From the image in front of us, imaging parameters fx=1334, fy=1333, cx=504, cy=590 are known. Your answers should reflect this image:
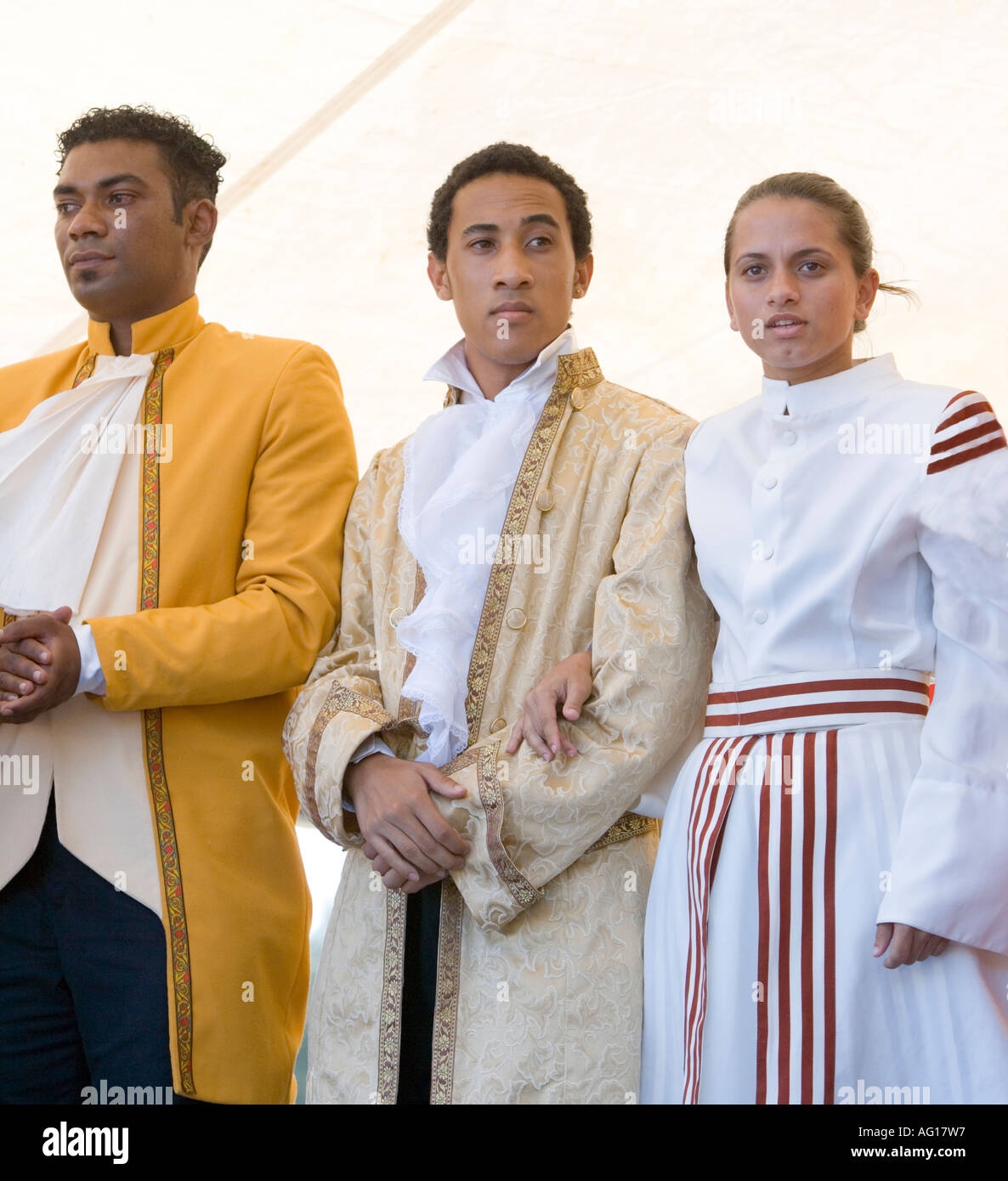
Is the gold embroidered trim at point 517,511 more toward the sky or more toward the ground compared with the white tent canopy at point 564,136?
more toward the ground

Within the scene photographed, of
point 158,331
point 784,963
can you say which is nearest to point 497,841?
point 784,963

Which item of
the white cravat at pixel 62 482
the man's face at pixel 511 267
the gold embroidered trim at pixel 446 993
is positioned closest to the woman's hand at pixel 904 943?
the gold embroidered trim at pixel 446 993

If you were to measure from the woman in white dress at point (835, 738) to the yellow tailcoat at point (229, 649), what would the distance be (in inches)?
20.9

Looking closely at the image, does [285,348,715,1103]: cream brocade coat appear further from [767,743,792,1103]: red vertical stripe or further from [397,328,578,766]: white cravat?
[767,743,792,1103]: red vertical stripe

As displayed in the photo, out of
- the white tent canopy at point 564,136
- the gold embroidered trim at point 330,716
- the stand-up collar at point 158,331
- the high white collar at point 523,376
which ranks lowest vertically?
the gold embroidered trim at point 330,716

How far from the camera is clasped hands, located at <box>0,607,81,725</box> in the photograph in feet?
6.53

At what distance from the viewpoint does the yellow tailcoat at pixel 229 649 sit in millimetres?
2041

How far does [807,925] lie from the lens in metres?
1.73

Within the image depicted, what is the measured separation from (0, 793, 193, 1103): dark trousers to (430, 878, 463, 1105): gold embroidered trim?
0.40m

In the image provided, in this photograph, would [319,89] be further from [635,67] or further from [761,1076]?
[761,1076]

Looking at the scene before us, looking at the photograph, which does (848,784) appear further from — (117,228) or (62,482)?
(117,228)

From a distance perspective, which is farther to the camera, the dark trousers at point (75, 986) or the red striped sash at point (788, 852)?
the dark trousers at point (75, 986)

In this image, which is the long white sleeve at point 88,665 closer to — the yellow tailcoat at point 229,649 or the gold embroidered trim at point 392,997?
the yellow tailcoat at point 229,649
